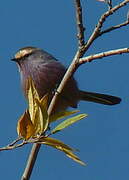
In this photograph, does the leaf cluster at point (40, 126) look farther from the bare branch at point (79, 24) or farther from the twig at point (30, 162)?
the bare branch at point (79, 24)

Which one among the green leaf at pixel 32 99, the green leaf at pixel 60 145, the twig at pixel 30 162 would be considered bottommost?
the twig at pixel 30 162

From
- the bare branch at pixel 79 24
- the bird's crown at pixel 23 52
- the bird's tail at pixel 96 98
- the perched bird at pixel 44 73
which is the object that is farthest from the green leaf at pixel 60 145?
the bird's tail at pixel 96 98

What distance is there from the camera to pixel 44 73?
13.4 feet

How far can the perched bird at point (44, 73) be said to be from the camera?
3904 mm

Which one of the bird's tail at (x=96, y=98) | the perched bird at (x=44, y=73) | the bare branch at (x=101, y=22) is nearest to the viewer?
the bare branch at (x=101, y=22)

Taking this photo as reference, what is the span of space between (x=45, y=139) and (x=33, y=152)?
1.02 ft

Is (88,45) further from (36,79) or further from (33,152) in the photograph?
(36,79)

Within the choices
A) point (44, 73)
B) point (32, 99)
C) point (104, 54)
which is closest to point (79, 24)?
point (104, 54)

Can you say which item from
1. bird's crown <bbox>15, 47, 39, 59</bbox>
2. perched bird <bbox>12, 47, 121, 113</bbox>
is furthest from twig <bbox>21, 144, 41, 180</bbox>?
bird's crown <bbox>15, 47, 39, 59</bbox>

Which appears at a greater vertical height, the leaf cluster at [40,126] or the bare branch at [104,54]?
the bare branch at [104,54]

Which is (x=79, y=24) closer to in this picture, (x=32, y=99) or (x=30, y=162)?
(x=32, y=99)

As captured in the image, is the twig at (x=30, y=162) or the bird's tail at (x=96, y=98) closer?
the twig at (x=30, y=162)

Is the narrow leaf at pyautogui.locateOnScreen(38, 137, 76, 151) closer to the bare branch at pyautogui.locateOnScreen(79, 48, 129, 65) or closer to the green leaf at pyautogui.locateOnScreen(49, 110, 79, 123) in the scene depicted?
the green leaf at pyautogui.locateOnScreen(49, 110, 79, 123)

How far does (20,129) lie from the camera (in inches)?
63.4
